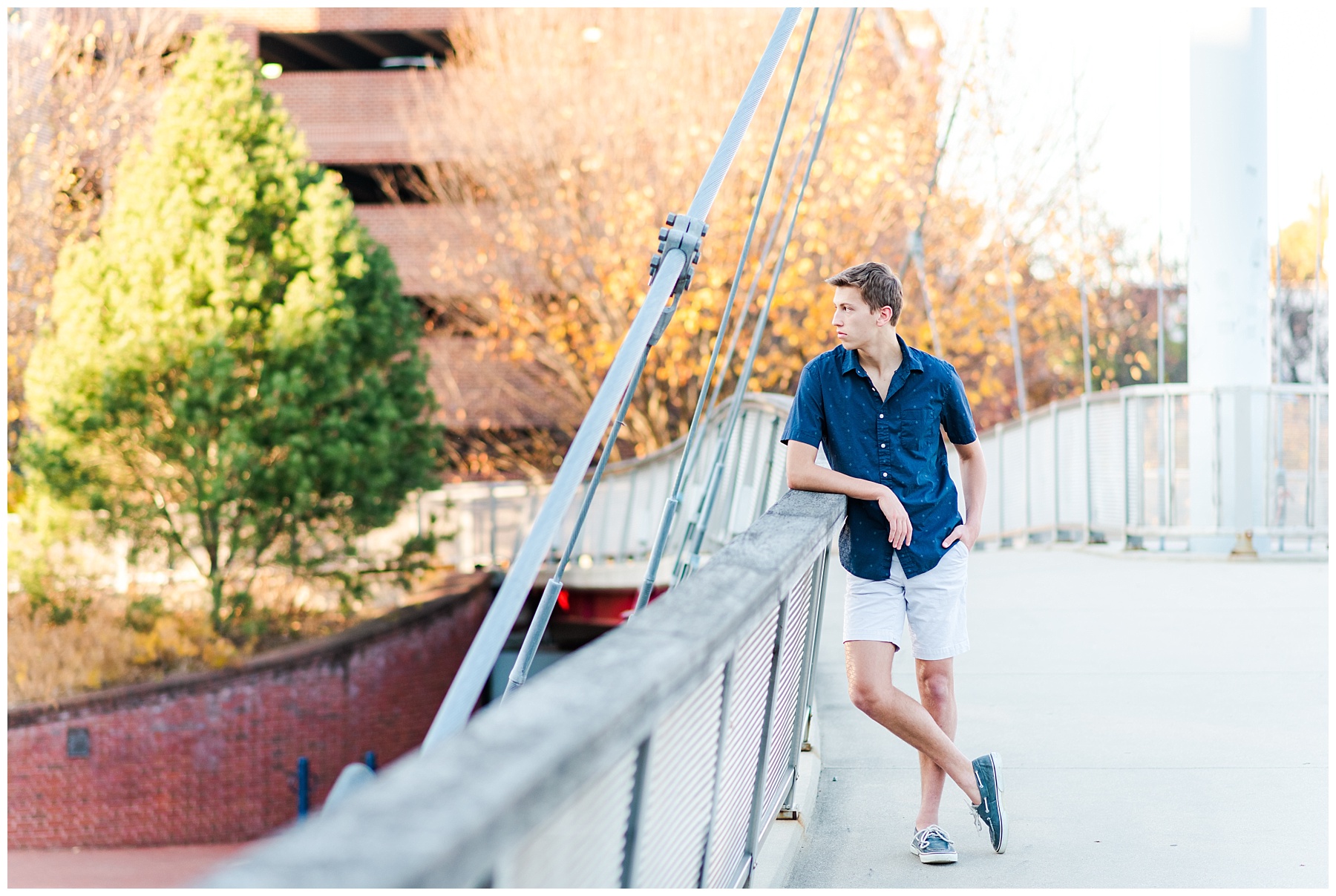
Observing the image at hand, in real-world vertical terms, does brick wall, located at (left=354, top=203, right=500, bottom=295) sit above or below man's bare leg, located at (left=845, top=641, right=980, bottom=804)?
above

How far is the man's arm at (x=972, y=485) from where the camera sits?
3.79m

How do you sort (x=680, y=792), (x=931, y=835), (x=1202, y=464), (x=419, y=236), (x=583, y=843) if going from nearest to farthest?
(x=583, y=843), (x=680, y=792), (x=931, y=835), (x=1202, y=464), (x=419, y=236)

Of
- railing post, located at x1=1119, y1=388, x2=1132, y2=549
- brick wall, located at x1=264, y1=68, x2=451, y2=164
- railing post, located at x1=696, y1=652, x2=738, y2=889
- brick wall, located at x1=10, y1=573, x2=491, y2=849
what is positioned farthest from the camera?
brick wall, located at x1=264, y1=68, x2=451, y2=164

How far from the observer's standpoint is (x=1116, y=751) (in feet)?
16.6

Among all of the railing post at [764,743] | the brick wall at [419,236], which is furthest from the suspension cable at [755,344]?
the brick wall at [419,236]

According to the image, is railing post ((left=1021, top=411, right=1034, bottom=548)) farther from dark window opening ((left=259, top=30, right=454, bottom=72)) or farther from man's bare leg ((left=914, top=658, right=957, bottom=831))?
dark window opening ((left=259, top=30, right=454, bottom=72))

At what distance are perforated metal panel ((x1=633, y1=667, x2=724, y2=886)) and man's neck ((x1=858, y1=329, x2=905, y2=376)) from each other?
1344mm

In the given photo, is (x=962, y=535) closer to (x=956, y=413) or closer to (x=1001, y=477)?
(x=956, y=413)

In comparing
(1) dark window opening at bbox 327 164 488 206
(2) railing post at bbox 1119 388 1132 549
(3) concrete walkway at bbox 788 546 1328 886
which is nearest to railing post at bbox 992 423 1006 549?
(2) railing post at bbox 1119 388 1132 549

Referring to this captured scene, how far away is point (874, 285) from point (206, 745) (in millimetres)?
15863

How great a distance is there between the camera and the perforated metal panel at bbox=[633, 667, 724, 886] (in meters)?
2.14

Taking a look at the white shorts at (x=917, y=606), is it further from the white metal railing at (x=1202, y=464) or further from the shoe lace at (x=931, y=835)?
the white metal railing at (x=1202, y=464)

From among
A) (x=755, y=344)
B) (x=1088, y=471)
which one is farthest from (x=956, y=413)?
(x=1088, y=471)

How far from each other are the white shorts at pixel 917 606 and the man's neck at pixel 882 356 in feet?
1.71
